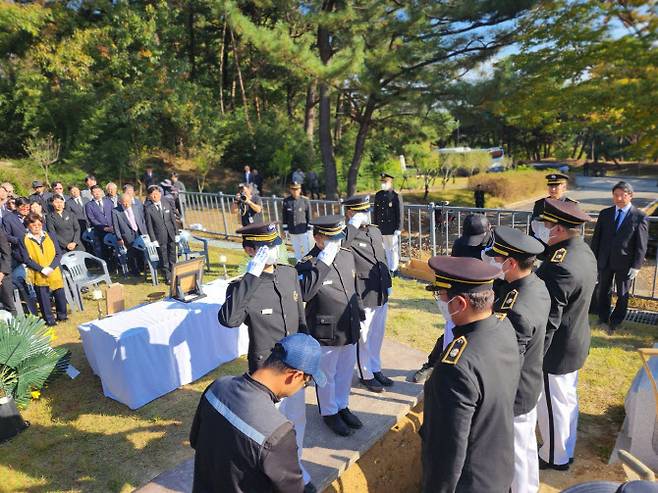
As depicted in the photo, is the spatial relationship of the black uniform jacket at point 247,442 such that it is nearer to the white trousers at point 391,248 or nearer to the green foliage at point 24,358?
the green foliage at point 24,358

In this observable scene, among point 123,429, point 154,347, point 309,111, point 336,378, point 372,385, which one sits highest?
point 309,111

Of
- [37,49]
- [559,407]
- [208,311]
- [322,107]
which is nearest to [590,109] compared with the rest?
[559,407]

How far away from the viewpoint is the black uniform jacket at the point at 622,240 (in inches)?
226

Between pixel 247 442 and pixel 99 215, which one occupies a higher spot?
pixel 99 215

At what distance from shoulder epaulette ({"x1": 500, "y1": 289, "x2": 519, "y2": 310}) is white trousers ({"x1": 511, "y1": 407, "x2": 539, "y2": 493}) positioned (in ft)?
2.72

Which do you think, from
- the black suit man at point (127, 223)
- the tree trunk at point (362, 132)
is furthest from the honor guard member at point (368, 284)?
the tree trunk at point (362, 132)

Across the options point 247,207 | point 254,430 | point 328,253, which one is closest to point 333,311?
point 328,253

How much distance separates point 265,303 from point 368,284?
4.72 ft

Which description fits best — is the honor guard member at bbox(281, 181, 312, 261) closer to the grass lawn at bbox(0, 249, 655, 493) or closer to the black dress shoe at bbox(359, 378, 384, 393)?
the grass lawn at bbox(0, 249, 655, 493)

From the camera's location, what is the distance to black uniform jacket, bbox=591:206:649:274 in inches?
226

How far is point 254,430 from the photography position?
178 cm

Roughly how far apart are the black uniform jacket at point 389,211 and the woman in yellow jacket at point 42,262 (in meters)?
5.53

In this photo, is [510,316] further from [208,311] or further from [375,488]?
[208,311]

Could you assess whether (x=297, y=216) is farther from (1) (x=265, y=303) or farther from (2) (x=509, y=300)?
(2) (x=509, y=300)
